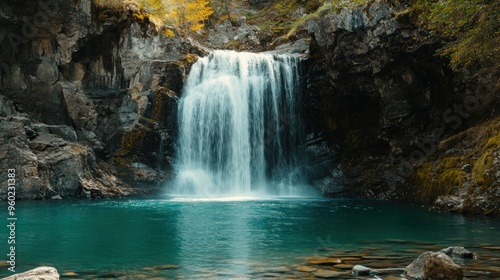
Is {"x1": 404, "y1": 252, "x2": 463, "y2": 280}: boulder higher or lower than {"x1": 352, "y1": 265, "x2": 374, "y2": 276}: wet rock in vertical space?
higher

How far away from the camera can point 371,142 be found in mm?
28391

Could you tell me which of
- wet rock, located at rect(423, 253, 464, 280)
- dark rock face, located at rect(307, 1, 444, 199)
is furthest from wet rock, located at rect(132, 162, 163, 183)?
wet rock, located at rect(423, 253, 464, 280)

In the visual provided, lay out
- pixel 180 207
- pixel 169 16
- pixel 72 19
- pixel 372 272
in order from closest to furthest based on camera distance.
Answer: pixel 372 272 < pixel 180 207 < pixel 72 19 < pixel 169 16

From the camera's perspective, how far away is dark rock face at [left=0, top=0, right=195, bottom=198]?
84.0 ft

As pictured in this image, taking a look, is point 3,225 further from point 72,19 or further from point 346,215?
point 72,19

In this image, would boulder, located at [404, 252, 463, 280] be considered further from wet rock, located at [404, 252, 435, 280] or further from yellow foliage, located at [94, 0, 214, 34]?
yellow foliage, located at [94, 0, 214, 34]

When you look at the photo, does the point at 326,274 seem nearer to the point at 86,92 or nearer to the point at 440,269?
the point at 440,269

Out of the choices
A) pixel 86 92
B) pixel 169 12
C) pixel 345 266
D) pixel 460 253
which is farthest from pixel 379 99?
pixel 345 266

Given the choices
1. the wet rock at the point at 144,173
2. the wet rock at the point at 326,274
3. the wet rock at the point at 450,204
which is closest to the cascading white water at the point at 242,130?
the wet rock at the point at 144,173

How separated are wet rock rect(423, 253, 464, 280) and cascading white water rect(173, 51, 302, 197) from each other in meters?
22.7

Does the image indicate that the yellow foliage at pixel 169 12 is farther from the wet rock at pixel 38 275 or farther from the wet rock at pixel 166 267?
the wet rock at pixel 38 275

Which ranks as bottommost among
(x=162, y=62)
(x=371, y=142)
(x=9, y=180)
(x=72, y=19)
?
(x=9, y=180)

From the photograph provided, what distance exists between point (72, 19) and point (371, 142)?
20416 millimetres

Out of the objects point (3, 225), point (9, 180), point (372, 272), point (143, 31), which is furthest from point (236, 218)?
point (143, 31)
